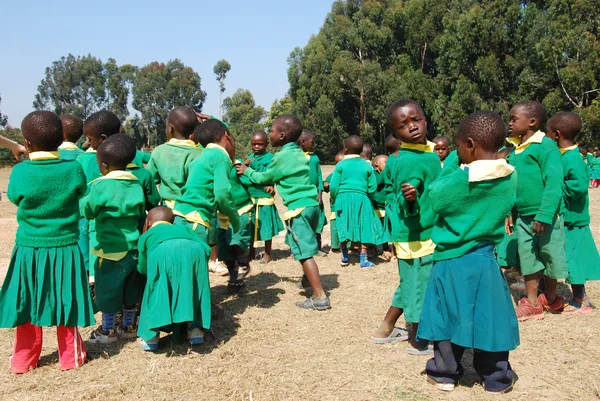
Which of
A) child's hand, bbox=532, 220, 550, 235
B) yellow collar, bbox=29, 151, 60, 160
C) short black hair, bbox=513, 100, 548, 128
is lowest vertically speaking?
child's hand, bbox=532, 220, 550, 235

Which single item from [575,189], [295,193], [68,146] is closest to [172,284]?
[295,193]

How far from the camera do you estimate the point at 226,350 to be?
156 inches

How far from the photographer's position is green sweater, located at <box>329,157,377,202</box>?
724 cm

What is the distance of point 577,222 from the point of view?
16.0ft

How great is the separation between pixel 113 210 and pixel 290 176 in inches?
Result: 67.0

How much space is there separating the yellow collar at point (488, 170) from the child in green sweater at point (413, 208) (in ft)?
1.78

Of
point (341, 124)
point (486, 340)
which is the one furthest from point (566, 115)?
point (341, 124)

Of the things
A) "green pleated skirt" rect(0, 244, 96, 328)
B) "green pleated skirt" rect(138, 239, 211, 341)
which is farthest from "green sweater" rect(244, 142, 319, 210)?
"green pleated skirt" rect(0, 244, 96, 328)

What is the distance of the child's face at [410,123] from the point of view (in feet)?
12.1

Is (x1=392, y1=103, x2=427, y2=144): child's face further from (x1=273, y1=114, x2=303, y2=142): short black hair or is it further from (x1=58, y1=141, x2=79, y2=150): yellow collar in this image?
(x1=58, y1=141, x2=79, y2=150): yellow collar

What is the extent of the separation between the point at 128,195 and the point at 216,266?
97.7 inches

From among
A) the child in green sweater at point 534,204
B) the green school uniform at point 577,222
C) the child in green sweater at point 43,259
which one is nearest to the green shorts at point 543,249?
the child in green sweater at point 534,204

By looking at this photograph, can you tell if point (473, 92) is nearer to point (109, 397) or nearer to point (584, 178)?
point (584, 178)

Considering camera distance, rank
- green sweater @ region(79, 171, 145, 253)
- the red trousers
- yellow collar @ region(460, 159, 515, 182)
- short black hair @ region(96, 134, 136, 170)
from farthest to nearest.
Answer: short black hair @ region(96, 134, 136, 170) < green sweater @ region(79, 171, 145, 253) < the red trousers < yellow collar @ region(460, 159, 515, 182)
